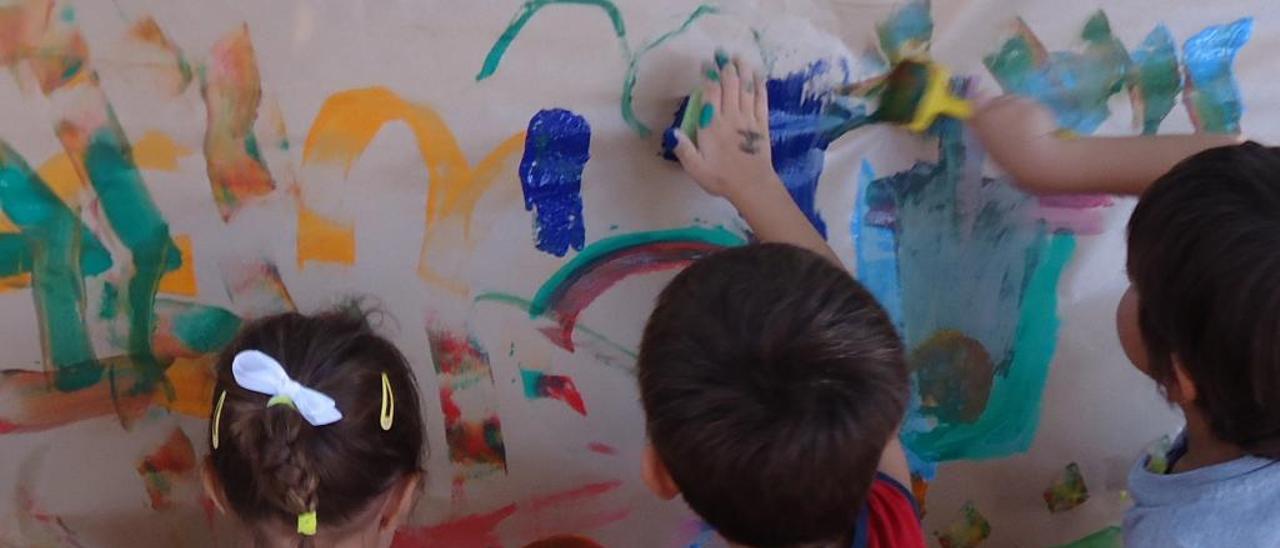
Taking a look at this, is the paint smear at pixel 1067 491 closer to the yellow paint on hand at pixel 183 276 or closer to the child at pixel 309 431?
the child at pixel 309 431

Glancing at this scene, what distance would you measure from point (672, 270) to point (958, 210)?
0.28 metres

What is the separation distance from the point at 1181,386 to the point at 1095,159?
26 centimetres

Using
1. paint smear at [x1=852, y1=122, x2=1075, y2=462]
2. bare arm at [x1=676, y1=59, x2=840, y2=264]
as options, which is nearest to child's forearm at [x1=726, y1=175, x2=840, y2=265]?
bare arm at [x1=676, y1=59, x2=840, y2=264]

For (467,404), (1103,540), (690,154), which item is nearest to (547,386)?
(467,404)

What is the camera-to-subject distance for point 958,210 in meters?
1.04

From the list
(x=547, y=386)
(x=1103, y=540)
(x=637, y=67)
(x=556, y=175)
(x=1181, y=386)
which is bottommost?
(x=1103, y=540)

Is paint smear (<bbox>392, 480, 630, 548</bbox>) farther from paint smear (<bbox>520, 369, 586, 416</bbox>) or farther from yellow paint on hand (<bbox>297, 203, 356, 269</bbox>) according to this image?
yellow paint on hand (<bbox>297, 203, 356, 269</bbox>)

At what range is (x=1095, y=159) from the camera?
3.23 feet

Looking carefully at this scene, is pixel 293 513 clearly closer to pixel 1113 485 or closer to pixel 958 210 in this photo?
pixel 958 210

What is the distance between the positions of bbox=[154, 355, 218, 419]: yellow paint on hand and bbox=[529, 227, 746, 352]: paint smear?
1.13 ft

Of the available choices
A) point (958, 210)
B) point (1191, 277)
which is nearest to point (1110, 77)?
point (958, 210)

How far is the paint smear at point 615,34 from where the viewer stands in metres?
0.93

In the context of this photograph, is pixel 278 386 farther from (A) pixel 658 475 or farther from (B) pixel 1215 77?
(B) pixel 1215 77

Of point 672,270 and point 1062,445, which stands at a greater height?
point 672,270
